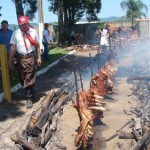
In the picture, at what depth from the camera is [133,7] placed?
54906 mm

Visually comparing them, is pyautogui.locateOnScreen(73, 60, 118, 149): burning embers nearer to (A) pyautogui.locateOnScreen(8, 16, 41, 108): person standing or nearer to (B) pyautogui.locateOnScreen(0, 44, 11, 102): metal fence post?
(A) pyautogui.locateOnScreen(8, 16, 41, 108): person standing

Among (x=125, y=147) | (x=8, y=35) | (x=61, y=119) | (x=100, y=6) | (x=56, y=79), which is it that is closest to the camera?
(x=125, y=147)

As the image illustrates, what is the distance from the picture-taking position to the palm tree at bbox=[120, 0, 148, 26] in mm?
54719

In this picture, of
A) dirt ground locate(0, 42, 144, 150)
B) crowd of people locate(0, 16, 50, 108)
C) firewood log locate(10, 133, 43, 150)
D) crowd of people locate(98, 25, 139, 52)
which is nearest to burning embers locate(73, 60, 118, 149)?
dirt ground locate(0, 42, 144, 150)

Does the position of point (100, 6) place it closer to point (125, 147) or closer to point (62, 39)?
point (62, 39)

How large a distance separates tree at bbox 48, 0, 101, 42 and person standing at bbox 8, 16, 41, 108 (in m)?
24.7

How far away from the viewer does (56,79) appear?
13.5 m

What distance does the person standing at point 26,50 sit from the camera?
9039 mm

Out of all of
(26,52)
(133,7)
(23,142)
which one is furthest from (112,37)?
(133,7)

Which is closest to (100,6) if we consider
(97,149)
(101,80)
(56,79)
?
(56,79)

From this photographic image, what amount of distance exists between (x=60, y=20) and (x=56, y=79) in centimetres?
2131

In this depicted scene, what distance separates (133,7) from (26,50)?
47.7 m

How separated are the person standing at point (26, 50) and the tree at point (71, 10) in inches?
972

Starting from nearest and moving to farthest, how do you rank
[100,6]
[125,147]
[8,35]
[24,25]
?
[125,147] → [24,25] → [8,35] → [100,6]
